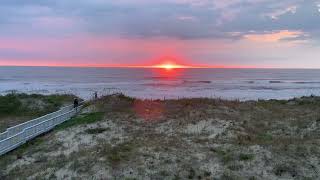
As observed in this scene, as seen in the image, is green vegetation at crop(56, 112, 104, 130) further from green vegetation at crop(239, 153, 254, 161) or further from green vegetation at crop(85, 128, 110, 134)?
green vegetation at crop(239, 153, 254, 161)

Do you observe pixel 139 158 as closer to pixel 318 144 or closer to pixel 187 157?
pixel 187 157

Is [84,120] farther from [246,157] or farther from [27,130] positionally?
[246,157]

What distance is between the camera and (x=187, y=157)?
22.2 meters

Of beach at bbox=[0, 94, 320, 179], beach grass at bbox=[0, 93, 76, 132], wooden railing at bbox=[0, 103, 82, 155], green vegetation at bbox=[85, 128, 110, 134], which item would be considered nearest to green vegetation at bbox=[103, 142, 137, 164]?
beach at bbox=[0, 94, 320, 179]

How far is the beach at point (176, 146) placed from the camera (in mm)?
20578

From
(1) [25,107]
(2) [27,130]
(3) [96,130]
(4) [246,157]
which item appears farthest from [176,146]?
(1) [25,107]

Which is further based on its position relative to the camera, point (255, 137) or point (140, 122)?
point (140, 122)

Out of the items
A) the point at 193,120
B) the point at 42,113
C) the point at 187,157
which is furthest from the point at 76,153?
the point at 42,113

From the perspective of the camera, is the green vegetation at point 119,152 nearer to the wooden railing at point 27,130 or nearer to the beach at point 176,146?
the beach at point 176,146

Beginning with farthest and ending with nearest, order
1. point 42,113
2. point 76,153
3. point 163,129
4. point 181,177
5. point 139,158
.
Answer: point 42,113
point 163,129
point 76,153
point 139,158
point 181,177

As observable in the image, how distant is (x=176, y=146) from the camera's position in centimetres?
2408

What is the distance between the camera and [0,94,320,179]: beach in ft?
67.5

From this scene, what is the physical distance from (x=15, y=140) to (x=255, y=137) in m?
14.2

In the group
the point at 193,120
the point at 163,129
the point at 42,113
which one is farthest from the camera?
the point at 42,113
